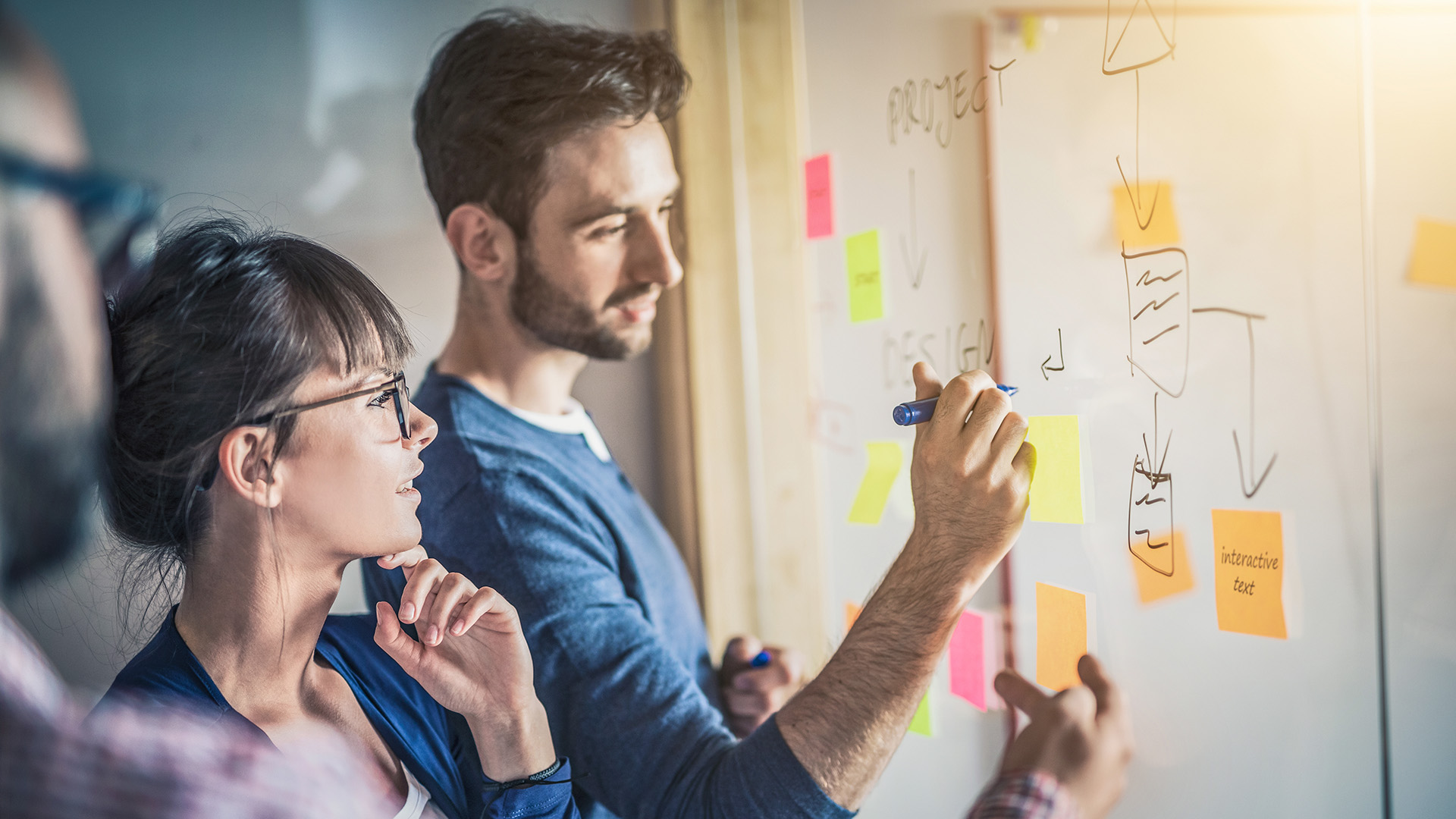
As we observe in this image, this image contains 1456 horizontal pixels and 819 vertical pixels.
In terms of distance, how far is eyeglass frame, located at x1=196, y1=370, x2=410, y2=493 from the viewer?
69cm

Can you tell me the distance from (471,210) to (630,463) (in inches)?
21.1

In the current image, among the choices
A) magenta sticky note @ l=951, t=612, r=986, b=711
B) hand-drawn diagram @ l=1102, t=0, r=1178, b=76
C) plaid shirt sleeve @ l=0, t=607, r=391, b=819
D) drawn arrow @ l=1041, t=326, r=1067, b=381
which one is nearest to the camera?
plaid shirt sleeve @ l=0, t=607, r=391, b=819

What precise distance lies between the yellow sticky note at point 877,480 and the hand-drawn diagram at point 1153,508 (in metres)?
0.37

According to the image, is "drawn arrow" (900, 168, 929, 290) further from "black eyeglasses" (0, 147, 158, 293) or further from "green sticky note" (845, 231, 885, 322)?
"black eyeglasses" (0, 147, 158, 293)

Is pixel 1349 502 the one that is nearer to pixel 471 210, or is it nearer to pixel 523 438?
pixel 523 438

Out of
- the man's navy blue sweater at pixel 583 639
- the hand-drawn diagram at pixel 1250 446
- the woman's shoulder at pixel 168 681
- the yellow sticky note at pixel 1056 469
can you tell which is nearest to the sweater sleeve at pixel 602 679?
the man's navy blue sweater at pixel 583 639

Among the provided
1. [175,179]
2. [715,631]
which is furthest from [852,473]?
[175,179]

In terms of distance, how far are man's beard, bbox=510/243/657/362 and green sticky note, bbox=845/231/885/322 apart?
0.93 feet

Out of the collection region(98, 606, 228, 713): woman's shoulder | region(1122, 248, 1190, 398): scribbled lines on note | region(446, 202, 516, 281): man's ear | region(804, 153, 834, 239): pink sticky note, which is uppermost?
region(804, 153, 834, 239): pink sticky note

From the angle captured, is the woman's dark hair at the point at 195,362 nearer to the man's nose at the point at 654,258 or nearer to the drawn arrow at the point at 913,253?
the man's nose at the point at 654,258

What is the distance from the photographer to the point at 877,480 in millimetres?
1158

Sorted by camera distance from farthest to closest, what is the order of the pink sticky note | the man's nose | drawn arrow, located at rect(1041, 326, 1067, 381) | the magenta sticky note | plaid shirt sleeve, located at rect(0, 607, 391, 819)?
the pink sticky note < the man's nose < the magenta sticky note < drawn arrow, located at rect(1041, 326, 1067, 381) < plaid shirt sleeve, located at rect(0, 607, 391, 819)

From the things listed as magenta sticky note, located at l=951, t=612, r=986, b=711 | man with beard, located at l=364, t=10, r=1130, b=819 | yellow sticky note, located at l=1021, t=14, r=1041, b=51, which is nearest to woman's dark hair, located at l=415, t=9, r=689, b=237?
man with beard, located at l=364, t=10, r=1130, b=819

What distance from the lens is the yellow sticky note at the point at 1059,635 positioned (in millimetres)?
813
